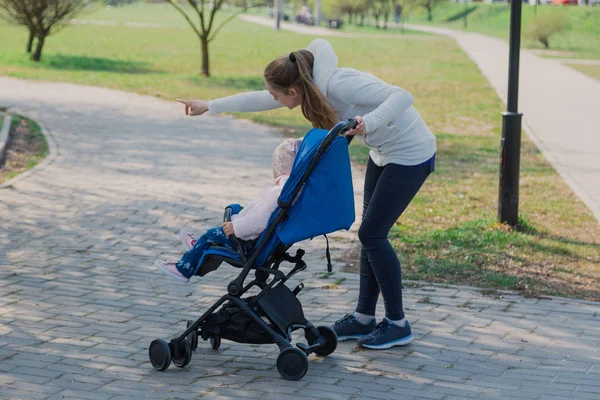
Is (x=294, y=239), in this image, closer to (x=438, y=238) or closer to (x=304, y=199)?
(x=304, y=199)

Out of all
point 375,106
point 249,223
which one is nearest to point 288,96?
point 375,106

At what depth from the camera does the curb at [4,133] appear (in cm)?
1146

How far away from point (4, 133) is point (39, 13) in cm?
1406

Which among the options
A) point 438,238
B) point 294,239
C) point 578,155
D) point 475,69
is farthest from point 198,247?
point 475,69

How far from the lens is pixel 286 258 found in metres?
4.53

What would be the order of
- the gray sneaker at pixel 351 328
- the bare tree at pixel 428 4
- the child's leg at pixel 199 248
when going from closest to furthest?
1. the child's leg at pixel 199 248
2. the gray sneaker at pixel 351 328
3. the bare tree at pixel 428 4

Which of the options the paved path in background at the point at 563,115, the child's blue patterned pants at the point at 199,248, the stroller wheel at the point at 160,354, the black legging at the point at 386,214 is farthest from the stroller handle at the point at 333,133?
the paved path in background at the point at 563,115

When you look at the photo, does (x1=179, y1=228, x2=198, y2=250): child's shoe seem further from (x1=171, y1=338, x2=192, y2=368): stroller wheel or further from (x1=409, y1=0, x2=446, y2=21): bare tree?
(x1=409, y1=0, x2=446, y2=21): bare tree

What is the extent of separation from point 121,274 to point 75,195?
291 centimetres

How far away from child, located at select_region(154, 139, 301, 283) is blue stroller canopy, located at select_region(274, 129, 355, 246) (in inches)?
4.8

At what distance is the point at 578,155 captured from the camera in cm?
1217

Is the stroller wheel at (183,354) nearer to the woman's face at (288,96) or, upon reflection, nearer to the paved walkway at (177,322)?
the paved walkway at (177,322)

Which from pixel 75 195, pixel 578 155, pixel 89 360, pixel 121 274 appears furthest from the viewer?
pixel 578 155

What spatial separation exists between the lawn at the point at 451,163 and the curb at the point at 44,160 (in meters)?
3.80
